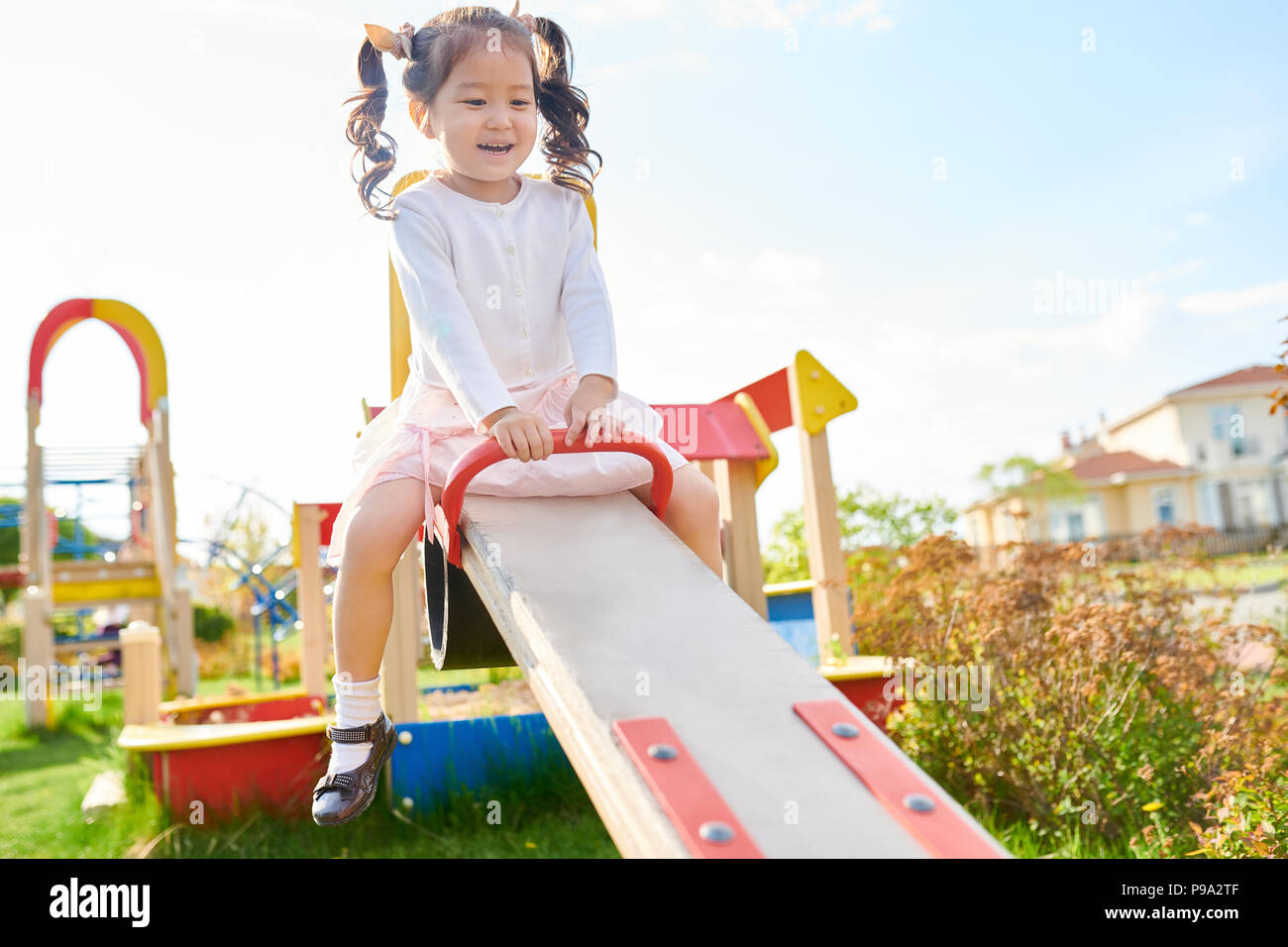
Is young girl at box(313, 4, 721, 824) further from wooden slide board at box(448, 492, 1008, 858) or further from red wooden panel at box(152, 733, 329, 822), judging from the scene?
red wooden panel at box(152, 733, 329, 822)

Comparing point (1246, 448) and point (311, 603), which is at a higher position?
point (1246, 448)

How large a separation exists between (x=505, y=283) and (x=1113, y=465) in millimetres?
35829

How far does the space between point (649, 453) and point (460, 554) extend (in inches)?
15.8

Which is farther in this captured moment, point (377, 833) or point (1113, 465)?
point (1113, 465)

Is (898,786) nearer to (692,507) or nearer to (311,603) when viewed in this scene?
(692,507)

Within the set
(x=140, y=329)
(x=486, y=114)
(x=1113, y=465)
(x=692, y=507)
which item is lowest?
(x=692, y=507)

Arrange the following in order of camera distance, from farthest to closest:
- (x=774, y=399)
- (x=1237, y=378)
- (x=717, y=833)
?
1. (x=1237, y=378)
2. (x=774, y=399)
3. (x=717, y=833)

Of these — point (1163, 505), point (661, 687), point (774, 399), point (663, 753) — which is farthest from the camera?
point (1163, 505)

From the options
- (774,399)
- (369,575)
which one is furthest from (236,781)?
(774,399)

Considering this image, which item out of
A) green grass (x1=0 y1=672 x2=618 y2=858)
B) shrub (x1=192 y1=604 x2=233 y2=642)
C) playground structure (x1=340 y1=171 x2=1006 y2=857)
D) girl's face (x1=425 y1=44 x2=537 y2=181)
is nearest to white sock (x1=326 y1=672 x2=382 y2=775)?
playground structure (x1=340 y1=171 x2=1006 y2=857)

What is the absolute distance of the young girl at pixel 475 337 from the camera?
1.75 meters

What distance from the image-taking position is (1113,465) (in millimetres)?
33438
